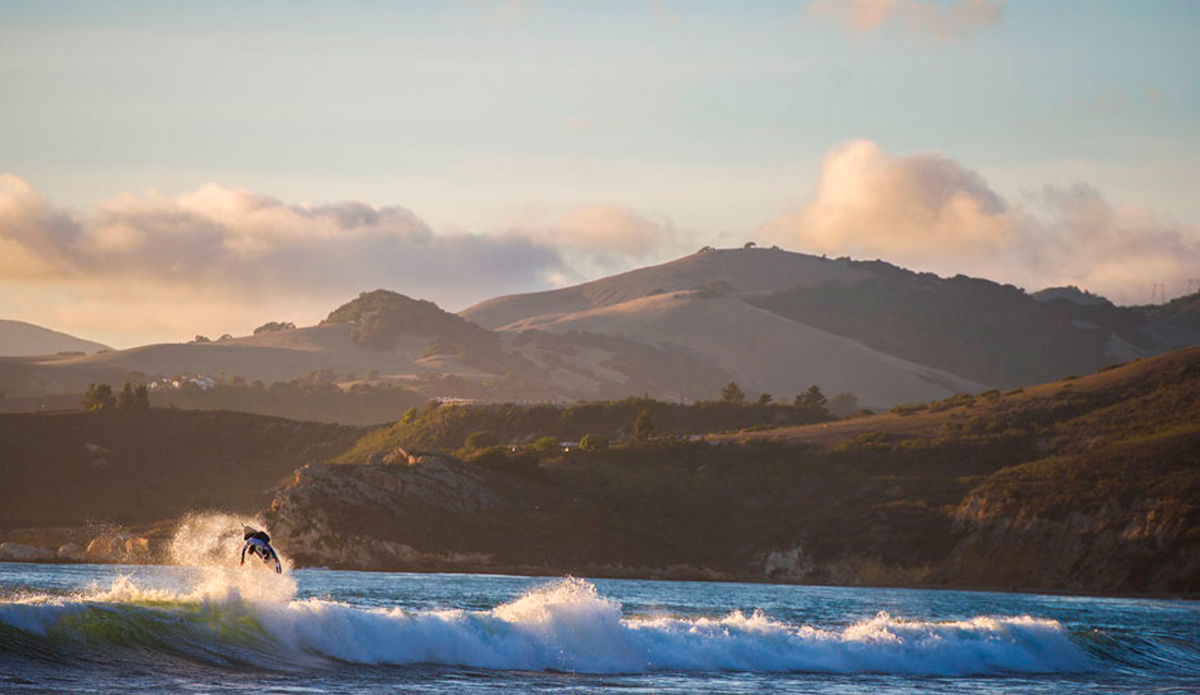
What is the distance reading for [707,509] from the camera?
491ft

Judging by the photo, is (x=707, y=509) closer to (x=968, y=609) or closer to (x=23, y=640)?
(x=968, y=609)

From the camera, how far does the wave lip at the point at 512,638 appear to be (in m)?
43.2

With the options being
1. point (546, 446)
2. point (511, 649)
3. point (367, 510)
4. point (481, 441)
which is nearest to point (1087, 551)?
point (546, 446)

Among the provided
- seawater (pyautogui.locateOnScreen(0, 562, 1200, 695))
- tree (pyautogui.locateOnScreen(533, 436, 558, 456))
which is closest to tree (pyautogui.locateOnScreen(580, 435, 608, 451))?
tree (pyautogui.locateOnScreen(533, 436, 558, 456))

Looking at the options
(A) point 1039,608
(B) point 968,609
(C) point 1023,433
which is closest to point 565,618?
(B) point 968,609

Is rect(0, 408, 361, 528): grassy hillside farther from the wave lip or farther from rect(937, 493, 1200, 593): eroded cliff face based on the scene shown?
the wave lip

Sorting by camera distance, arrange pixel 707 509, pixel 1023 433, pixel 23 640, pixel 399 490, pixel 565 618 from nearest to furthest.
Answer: pixel 23 640 < pixel 565 618 < pixel 399 490 < pixel 707 509 < pixel 1023 433

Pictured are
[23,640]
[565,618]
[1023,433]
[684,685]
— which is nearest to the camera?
[23,640]

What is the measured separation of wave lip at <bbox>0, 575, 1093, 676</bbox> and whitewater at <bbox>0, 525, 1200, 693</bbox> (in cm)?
7

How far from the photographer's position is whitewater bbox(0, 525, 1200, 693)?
40.8 meters

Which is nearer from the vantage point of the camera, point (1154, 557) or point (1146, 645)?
point (1146, 645)

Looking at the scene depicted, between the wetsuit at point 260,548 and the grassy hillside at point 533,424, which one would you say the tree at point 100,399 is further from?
the wetsuit at point 260,548

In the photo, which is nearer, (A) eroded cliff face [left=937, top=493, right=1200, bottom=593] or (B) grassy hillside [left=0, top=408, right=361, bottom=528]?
(A) eroded cliff face [left=937, top=493, right=1200, bottom=593]

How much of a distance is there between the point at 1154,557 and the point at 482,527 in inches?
2342
